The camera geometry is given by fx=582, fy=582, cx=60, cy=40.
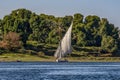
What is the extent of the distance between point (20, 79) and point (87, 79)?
38.4 feet

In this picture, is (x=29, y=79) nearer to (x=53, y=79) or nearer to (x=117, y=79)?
(x=53, y=79)

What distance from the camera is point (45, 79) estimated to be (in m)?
102

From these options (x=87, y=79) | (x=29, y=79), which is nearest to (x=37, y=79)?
(x=29, y=79)

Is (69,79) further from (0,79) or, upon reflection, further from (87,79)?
(0,79)

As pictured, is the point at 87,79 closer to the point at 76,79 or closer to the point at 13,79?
the point at 76,79

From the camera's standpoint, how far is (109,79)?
336 ft

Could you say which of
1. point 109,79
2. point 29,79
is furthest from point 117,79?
point 29,79

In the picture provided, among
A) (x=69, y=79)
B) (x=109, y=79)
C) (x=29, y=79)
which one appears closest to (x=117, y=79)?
(x=109, y=79)

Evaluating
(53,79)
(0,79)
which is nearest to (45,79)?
(53,79)

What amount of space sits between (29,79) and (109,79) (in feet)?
46.2

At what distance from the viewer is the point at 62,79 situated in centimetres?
10162

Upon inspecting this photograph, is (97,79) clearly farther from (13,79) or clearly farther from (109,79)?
(13,79)

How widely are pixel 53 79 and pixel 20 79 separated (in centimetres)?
577

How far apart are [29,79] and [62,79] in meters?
5.77
